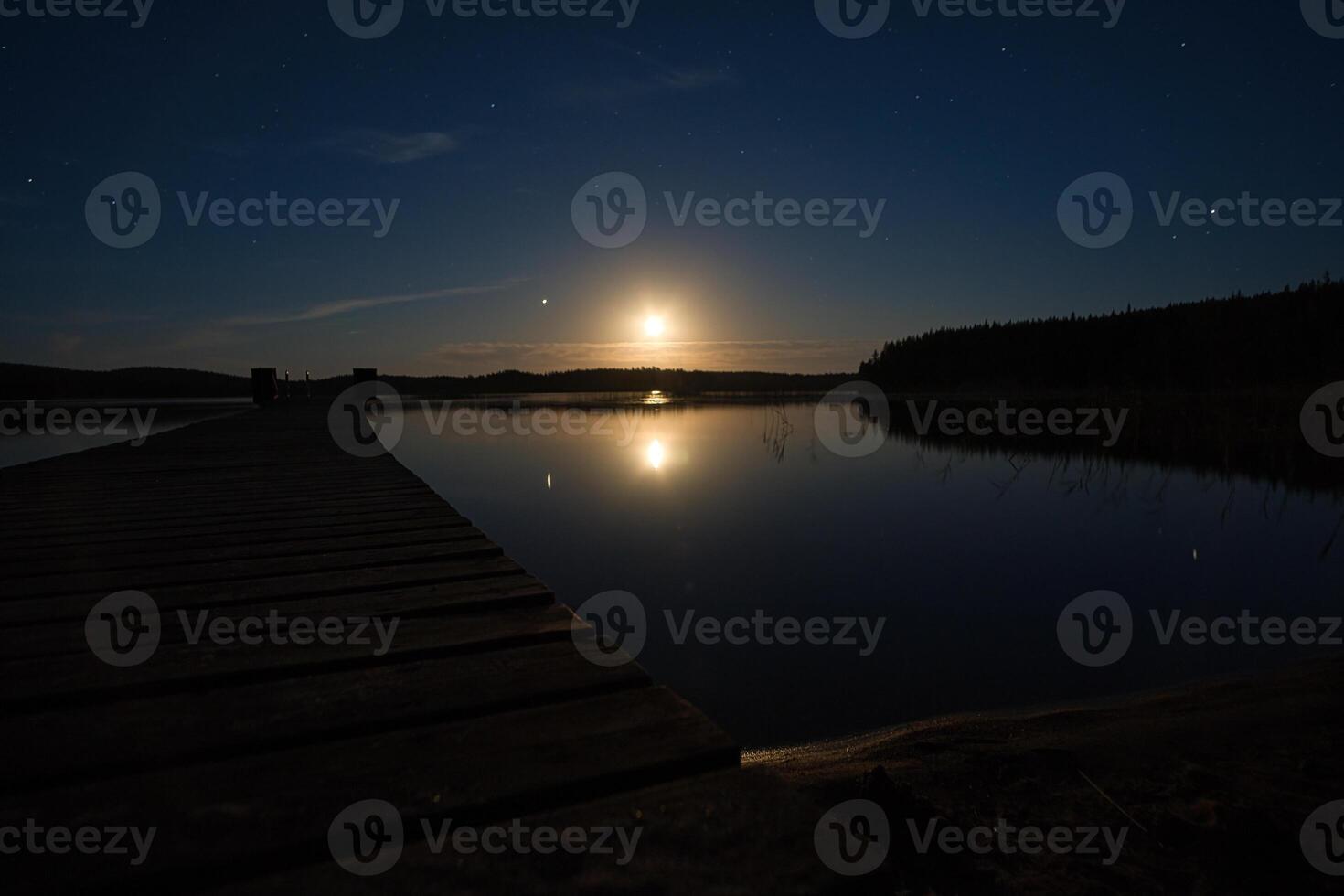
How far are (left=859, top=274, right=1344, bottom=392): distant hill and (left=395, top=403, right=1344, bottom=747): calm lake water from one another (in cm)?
1851

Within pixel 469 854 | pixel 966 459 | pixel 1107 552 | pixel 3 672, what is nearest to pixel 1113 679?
pixel 1107 552

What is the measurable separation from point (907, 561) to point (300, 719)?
6718 millimetres

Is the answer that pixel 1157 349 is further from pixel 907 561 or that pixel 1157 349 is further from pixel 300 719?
pixel 300 719

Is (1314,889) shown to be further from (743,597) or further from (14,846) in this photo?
(743,597)

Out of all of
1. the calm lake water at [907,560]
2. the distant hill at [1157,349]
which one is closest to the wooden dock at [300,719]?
the calm lake water at [907,560]

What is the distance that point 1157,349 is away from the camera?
35594mm

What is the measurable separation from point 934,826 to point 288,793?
220 cm

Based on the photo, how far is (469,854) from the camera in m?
1.12

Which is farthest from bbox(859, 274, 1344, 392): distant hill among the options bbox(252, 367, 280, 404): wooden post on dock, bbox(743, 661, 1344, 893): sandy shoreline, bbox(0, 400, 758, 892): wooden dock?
bbox(252, 367, 280, 404): wooden post on dock

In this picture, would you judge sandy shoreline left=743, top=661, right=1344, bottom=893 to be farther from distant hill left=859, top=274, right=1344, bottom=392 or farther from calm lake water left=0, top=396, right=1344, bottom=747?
distant hill left=859, top=274, right=1344, bottom=392

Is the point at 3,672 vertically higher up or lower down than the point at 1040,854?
higher up

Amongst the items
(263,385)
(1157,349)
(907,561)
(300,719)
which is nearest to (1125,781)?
(300,719)

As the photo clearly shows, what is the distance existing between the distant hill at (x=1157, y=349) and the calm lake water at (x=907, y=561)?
60.7 feet

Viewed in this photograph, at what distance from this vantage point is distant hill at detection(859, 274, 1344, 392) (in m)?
28.8
